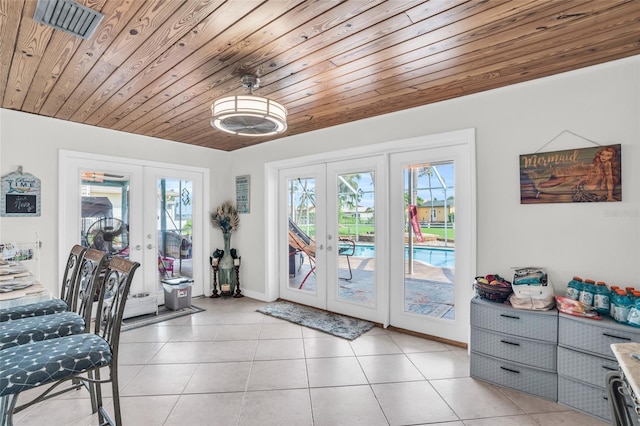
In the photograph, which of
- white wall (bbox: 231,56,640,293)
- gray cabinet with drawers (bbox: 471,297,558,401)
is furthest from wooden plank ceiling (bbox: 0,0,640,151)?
gray cabinet with drawers (bbox: 471,297,558,401)

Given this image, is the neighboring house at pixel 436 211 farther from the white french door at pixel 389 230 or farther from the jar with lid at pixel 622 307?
the jar with lid at pixel 622 307

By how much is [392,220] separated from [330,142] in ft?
4.17

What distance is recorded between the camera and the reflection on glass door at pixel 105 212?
368 cm

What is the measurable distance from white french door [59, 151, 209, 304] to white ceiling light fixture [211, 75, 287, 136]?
2.41m

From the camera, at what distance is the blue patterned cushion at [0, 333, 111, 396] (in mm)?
1264

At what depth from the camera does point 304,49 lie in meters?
1.95

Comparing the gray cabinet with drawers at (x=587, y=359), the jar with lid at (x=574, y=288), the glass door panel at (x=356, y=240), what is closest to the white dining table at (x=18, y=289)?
the glass door panel at (x=356, y=240)

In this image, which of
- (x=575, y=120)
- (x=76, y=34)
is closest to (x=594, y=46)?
(x=575, y=120)

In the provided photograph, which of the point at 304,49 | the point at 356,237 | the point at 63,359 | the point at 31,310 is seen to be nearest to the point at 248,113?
the point at 304,49

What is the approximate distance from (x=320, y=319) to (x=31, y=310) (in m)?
2.66

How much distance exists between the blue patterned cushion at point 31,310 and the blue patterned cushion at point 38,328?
11 centimetres

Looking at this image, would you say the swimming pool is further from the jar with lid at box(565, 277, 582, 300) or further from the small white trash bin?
the small white trash bin

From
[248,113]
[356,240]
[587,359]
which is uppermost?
[248,113]

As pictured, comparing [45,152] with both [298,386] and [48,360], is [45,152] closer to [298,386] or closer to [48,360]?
[48,360]
